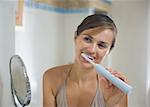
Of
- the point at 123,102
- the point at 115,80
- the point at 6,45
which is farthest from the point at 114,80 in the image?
the point at 6,45

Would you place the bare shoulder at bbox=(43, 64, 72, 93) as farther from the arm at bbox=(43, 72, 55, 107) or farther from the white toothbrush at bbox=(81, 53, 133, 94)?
the white toothbrush at bbox=(81, 53, 133, 94)

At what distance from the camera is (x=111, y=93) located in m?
0.71

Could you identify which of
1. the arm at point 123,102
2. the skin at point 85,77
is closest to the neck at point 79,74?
the skin at point 85,77

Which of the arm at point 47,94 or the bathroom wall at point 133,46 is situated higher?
the bathroom wall at point 133,46

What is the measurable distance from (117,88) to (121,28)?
0.18m

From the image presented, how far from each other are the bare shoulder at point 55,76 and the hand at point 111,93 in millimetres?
113

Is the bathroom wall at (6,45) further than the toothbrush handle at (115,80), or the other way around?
the bathroom wall at (6,45)

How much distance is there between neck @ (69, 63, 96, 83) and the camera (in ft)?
2.37

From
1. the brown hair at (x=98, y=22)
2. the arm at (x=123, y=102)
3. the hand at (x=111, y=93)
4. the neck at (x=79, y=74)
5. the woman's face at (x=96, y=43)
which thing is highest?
the brown hair at (x=98, y=22)

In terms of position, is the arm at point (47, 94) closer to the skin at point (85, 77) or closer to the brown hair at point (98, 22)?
the skin at point (85, 77)

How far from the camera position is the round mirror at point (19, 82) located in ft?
2.44

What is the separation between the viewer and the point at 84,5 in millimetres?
765

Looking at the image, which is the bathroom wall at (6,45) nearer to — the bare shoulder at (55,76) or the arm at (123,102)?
the bare shoulder at (55,76)

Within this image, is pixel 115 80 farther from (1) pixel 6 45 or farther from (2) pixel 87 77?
(1) pixel 6 45
